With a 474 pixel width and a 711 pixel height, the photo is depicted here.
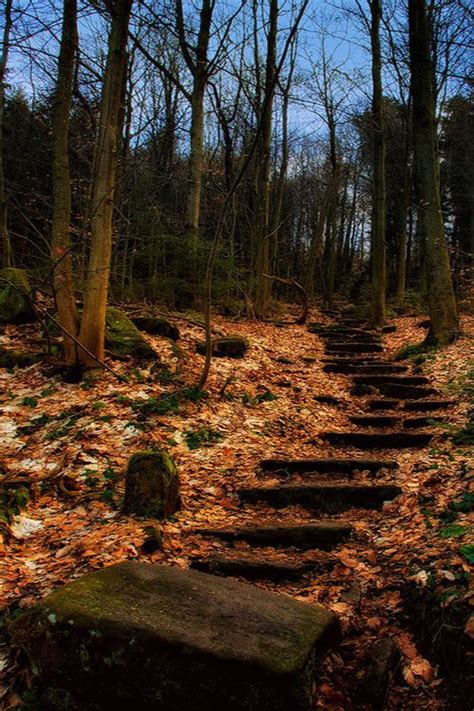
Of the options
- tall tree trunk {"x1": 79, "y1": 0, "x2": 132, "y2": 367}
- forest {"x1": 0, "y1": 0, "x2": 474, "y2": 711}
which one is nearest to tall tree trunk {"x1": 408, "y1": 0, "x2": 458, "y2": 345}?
forest {"x1": 0, "y1": 0, "x2": 474, "y2": 711}

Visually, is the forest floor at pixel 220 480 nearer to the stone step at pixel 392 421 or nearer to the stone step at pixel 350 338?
the stone step at pixel 392 421

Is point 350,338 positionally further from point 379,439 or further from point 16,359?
point 16,359

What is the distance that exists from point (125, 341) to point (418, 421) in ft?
16.2

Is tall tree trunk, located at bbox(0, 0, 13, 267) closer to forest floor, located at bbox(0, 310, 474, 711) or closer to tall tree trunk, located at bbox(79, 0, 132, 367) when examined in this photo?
tall tree trunk, located at bbox(79, 0, 132, 367)

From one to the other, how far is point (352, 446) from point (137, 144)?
49.9ft

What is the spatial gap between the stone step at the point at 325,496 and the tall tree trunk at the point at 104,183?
385cm

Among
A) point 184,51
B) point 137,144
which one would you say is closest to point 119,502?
point 184,51

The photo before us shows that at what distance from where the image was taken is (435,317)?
10125mm

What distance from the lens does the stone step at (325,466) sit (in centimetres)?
533

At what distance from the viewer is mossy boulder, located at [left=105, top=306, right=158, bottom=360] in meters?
8.16

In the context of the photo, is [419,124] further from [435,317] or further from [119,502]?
[119,502]

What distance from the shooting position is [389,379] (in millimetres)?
8766

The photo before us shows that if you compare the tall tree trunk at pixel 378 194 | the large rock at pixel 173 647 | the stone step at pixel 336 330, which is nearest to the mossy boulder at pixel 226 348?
the stone step at pixel 336 330

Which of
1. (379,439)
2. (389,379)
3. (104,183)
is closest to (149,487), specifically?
(379,439)
